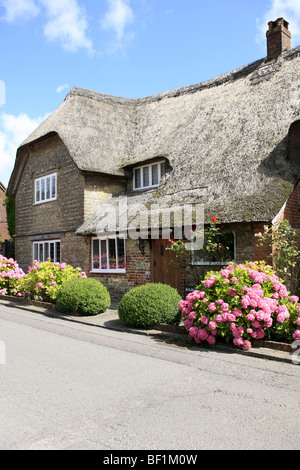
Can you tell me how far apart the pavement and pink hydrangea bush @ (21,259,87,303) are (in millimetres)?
340

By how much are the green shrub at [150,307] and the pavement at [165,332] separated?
195 millimetres

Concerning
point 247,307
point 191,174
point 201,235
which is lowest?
point 247,307

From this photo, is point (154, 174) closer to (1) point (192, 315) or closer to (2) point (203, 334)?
(1) point (192, 315)

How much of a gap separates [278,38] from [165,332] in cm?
1218

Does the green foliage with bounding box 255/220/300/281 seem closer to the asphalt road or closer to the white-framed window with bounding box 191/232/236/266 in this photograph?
the white-framed window with bounding box 191/232/236/266

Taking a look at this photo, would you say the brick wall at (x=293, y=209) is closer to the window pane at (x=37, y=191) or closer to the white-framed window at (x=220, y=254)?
the white-framed window at (x=220, y=254)

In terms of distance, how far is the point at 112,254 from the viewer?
1465cm

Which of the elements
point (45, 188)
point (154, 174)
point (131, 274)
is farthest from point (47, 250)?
point (154, 174)

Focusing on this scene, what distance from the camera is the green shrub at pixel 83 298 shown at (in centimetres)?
1116

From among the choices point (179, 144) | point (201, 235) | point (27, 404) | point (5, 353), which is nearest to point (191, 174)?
point (179, 144)

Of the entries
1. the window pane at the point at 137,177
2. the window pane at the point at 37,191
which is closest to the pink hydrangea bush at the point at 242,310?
the window pane at the point at 137,177

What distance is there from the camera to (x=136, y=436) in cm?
381
